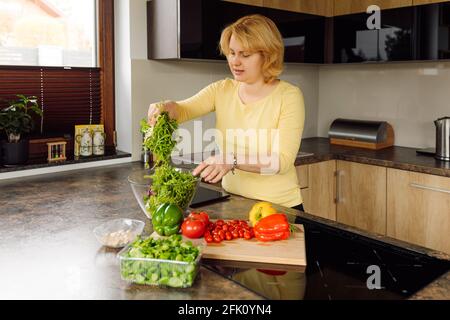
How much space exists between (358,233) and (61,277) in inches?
35.4

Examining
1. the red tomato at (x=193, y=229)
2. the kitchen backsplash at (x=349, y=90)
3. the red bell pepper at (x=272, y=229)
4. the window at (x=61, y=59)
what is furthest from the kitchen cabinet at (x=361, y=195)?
the red tomato at (x=193, y=229)

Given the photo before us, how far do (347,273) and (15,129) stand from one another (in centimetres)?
190

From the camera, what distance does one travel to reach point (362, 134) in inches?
130

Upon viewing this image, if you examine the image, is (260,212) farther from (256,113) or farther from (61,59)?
(61,59)

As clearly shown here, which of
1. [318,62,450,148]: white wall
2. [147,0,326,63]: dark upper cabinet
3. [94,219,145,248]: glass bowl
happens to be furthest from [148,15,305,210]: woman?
[318,62,450,148]: white wall

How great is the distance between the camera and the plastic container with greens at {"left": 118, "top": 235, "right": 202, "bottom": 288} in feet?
3.67

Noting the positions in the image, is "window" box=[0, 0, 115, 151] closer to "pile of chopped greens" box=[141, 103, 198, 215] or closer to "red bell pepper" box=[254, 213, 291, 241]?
"pile of chopped greens" box=[141, 103, 198, 215]

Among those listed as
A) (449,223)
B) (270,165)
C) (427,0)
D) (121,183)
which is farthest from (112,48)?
(449,223)

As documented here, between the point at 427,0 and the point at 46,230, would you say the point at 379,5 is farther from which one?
the point at 46,230

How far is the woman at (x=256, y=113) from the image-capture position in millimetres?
Answer: 1835

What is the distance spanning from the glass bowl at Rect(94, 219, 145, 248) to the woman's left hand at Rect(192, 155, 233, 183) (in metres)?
0.28

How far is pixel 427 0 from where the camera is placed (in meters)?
2.85

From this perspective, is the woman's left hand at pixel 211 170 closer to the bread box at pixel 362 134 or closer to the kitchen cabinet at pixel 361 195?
the kitchen cabinet at pixel 361 195

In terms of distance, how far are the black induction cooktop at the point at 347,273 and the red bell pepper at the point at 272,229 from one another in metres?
0.08
